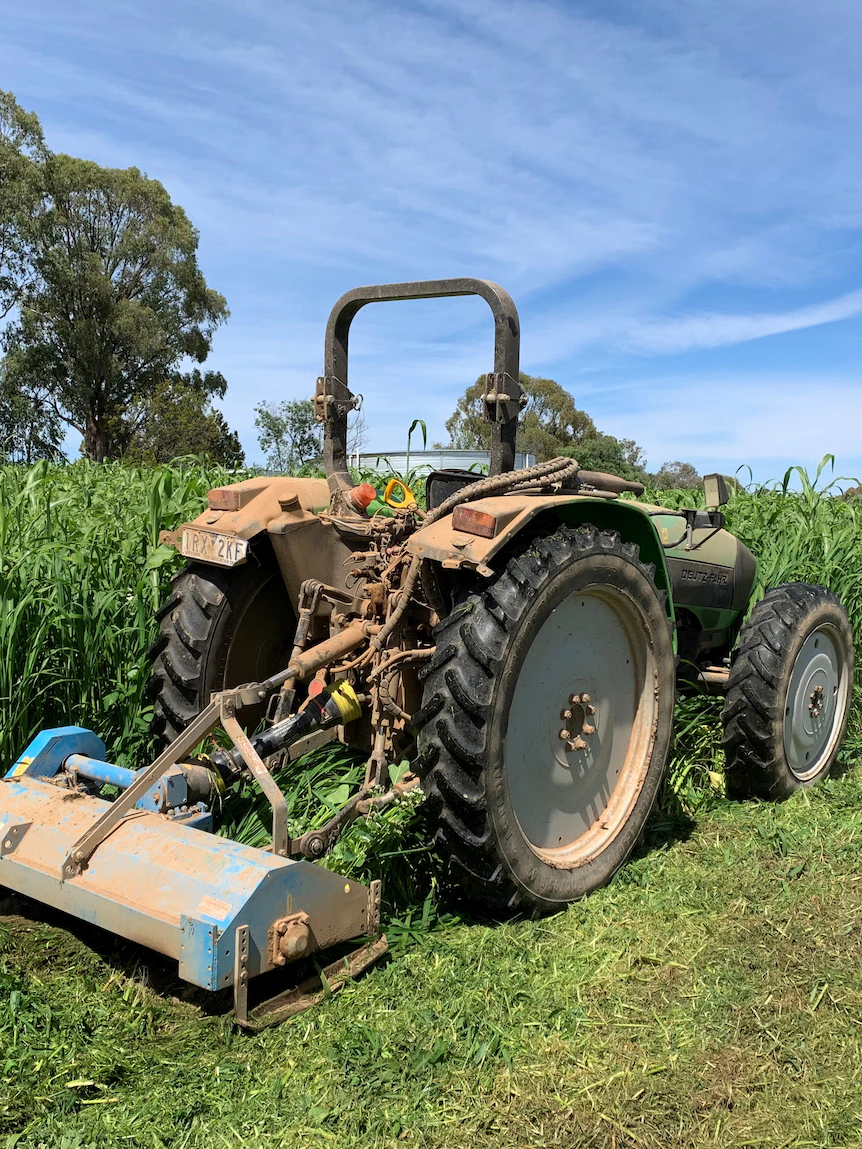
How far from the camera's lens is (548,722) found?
8.91 ft

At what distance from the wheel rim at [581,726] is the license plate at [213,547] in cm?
98

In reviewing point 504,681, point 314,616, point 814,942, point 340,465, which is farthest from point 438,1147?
point 340,465

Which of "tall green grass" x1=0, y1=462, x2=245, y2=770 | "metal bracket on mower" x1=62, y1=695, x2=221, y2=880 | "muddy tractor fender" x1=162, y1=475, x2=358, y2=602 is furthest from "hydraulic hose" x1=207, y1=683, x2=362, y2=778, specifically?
"tall green grass" x1=0, y1=462, x2=245, y2=770

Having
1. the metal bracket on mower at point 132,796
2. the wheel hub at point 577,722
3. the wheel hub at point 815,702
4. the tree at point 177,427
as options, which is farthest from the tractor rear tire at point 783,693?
the tree at point 177,427

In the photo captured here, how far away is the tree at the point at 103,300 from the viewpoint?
29.7 m

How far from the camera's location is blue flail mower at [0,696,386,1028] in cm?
199

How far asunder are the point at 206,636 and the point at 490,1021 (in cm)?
148

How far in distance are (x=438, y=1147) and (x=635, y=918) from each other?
1073mm

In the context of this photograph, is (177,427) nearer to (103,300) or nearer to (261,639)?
(103,300)

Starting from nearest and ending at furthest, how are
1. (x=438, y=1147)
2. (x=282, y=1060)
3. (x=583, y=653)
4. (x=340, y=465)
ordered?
(x=438, y=1147) < (x=282, y=1060) < (x=583, y=653) < (x=340, y=465)

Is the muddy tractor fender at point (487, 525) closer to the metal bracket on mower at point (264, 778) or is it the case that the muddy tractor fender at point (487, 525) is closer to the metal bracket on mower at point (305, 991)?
the metal bracket on mower at point (264, 778)

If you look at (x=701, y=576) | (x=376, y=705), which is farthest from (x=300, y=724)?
(x=701, y=576)

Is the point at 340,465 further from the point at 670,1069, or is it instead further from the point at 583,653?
the point at 670,1069

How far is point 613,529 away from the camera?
9.91 feet
